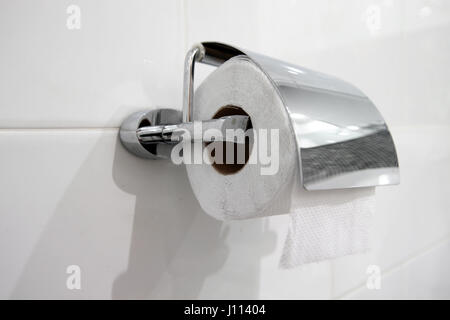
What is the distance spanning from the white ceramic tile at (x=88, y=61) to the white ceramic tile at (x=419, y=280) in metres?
0.40

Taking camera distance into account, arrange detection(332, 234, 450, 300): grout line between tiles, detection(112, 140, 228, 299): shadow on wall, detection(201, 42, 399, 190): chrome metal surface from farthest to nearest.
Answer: detection(332, 234, 450, 300): grout line between tiles < detection(112, 140, 228, 299): shadow on wall < detection(201, 42, 399, 190): chrome metal surface

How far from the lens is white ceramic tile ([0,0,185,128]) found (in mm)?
256

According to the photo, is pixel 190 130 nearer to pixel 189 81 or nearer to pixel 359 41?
pixel 189 81

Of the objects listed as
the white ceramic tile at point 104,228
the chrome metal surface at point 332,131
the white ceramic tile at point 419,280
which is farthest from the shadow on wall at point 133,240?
the white ceramic tile at point 419,280

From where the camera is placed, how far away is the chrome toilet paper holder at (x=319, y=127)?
0.21 m

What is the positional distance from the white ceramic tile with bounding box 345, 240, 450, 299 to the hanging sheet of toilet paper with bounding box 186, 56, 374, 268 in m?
0.32

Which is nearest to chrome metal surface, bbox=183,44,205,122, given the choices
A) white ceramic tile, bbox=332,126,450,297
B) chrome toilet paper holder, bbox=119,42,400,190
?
chrome toilet paper holder, bbox=119,42,400,190

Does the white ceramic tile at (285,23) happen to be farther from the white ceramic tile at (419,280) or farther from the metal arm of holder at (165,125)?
the white ceramic tile at (419,280)

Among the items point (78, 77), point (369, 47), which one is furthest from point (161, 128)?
point (369, 47)

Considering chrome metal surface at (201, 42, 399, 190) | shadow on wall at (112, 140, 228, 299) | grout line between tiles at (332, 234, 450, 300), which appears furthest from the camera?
grout line between tiles at (332, 234, 450, 300)

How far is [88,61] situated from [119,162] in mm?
81

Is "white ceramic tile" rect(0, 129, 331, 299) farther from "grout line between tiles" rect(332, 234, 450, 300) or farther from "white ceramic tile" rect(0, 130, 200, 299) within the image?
"grout line between tiles" rect(332, 234, 450, 300)

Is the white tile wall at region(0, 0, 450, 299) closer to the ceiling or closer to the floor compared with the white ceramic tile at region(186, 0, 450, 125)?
closer to the floor

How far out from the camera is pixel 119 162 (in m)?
0.31
